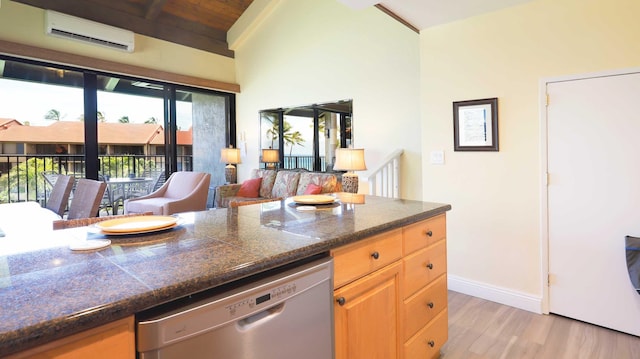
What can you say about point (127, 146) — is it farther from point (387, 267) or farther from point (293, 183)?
point (387, 267)

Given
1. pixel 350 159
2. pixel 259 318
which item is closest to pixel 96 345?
pixel 259 318

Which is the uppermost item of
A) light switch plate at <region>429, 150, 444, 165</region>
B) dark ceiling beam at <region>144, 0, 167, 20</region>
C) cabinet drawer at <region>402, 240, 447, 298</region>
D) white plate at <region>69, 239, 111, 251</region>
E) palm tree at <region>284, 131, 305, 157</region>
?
dark ceiling beam at <region>144, 0, 167, 20</region>

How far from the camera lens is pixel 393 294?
1581 mm

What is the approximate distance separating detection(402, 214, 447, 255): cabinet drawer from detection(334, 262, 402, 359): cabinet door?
0.45ft

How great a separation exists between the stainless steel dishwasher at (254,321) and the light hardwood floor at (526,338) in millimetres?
1375

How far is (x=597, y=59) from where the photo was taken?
7.74ft

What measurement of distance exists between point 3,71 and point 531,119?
6025 mm

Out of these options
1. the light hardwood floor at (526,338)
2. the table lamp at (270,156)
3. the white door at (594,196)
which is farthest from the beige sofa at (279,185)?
the white door at (594,196)

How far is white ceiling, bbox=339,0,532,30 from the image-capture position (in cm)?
261

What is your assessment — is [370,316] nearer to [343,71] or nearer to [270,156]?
[343,71]

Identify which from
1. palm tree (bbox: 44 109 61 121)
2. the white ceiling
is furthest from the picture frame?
palm tree (bbox: 44 109 61 121)

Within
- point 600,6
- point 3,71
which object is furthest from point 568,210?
point 3,71

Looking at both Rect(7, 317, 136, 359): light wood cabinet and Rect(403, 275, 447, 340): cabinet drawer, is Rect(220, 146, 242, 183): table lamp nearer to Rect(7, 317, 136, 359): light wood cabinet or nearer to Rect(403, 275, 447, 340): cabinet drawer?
Rect(403, 275, 447, 340): cabinet drawer

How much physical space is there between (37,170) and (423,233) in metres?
5.95
